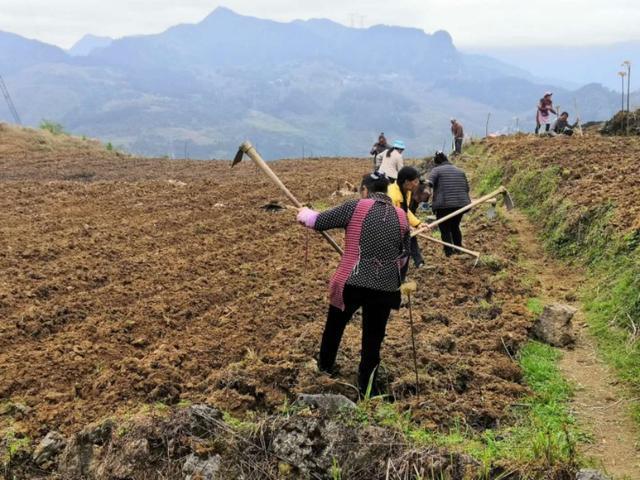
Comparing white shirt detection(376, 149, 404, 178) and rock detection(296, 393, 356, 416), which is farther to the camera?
white shirt detection(376, 149, 404, 178)

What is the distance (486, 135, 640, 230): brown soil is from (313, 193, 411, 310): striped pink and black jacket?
14.2ft

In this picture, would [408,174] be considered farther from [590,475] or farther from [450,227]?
[590,475]

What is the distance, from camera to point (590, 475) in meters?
3.45

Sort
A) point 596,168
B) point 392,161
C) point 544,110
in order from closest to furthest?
1. point 392,161
2. point 596,168
3. point 544,110

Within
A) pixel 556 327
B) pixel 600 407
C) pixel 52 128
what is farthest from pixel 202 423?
pixel 52 128

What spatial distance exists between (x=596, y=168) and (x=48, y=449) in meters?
9.77

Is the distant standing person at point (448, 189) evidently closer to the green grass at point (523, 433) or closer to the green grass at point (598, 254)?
the green grass at point (598, 254)

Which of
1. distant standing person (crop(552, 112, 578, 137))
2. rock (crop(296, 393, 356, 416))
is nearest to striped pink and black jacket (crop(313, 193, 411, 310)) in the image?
rock (crop(296, 393, 356, 416))

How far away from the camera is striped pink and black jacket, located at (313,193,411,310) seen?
4461 mm

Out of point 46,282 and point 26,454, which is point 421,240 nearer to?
point 46,282

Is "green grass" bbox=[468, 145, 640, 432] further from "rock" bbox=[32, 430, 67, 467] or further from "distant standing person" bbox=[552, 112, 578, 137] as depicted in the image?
"distant standing person" bbox=[552, 112, 578, 137]

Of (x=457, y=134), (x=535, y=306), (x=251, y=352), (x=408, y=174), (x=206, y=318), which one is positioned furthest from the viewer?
(x=457, y=134)

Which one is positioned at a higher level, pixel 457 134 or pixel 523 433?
pixel 457 134

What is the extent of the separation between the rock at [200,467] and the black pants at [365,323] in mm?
1321
